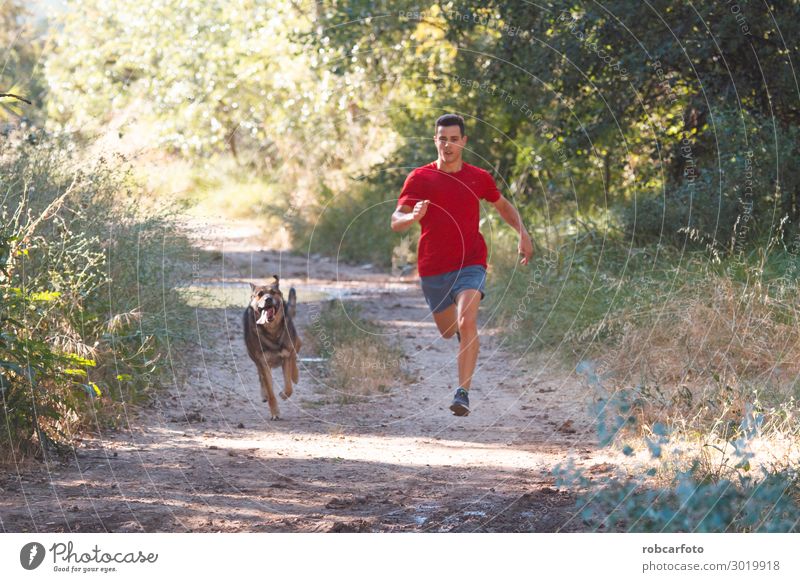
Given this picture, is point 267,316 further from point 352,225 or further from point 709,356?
point 352,225

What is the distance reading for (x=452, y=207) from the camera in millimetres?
8273

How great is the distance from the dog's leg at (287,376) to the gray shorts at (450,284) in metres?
1.43

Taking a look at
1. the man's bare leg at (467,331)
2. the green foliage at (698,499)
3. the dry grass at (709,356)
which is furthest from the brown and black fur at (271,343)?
the green foliage at (698,499)

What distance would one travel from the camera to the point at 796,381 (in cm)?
785

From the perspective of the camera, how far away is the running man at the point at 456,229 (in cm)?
811

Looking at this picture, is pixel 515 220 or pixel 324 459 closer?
pixel 324 459

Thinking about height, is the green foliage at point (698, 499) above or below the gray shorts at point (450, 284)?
below

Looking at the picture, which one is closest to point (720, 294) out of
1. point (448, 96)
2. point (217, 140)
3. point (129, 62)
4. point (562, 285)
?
point (562, 285)

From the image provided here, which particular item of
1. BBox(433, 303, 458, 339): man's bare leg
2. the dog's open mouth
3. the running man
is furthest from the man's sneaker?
the dog's open mouth

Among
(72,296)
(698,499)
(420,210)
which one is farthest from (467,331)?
(698,499)

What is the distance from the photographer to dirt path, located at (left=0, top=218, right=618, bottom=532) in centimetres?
589
